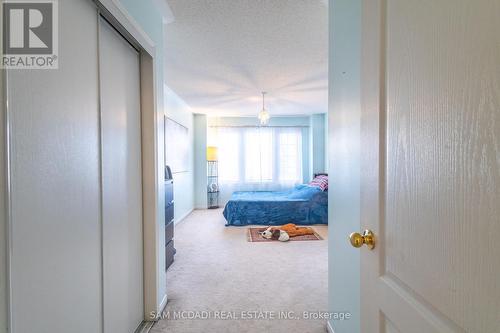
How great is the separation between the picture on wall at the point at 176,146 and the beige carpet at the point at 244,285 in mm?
1478

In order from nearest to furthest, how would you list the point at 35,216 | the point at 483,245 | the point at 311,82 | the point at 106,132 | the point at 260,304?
1. the point at 483,245
2. the point at 35,216
3. the point at 106,132
4. the point at 260,304
5. the point at 311,82

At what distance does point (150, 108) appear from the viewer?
1.98 metres

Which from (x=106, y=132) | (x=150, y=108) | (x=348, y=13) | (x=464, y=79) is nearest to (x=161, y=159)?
(x=150, y=108)

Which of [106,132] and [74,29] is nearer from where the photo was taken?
[74,29]

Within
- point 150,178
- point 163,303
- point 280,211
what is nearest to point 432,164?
point 150,178

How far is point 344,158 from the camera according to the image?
154cm

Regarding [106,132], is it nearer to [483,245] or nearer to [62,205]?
[62,205]

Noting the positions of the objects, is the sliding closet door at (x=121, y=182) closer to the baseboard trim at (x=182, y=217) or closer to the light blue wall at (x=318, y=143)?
the baseboard trim at (x=182, y=217)

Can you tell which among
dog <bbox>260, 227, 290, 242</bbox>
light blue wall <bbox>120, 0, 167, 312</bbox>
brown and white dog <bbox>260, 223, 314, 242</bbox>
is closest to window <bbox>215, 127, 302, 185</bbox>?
brown and white dog <bbox>260, 223, 314, 242</bbox>

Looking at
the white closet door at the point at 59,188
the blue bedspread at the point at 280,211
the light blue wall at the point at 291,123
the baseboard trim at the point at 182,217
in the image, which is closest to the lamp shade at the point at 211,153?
the light blue wall at the point at 291,123

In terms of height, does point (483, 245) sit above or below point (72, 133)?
below

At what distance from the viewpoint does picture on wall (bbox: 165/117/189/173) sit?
4546 millimetres

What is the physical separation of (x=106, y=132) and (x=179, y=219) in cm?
406

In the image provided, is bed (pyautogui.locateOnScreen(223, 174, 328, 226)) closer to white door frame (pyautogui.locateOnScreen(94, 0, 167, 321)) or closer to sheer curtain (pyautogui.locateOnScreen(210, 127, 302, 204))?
sheer curtain (pyautogui.locateOnScreen(210, 127, 302, 204))
